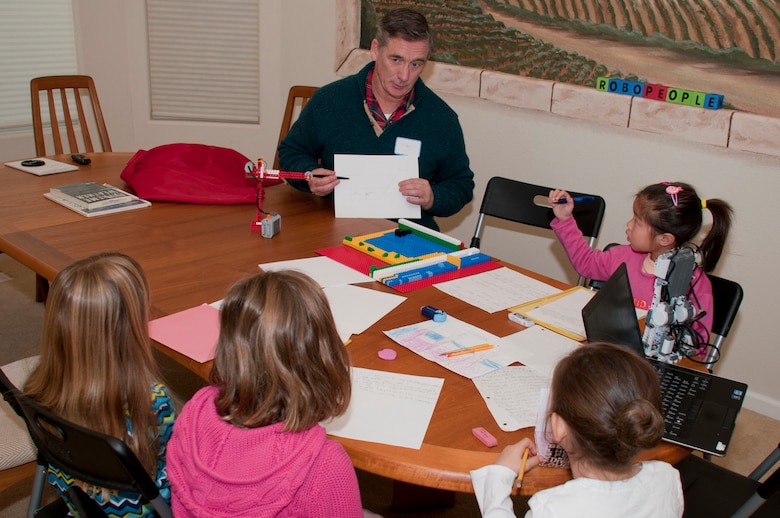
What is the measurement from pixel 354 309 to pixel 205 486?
0.69m

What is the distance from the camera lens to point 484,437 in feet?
4.32

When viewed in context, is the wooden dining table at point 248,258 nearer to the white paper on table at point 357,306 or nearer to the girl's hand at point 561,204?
the white paper on table at point 357,306

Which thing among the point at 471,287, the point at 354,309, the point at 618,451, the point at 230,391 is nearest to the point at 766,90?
the point at 471,287

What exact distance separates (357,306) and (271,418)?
0.65m

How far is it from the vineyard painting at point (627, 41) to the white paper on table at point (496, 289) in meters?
1.26

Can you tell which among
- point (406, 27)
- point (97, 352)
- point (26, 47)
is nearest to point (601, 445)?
point (97, 352)

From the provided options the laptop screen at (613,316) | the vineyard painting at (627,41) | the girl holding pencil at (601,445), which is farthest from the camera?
the vineyard painting at (627,41)

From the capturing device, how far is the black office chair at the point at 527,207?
2.52 metres

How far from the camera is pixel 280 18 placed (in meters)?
4.19

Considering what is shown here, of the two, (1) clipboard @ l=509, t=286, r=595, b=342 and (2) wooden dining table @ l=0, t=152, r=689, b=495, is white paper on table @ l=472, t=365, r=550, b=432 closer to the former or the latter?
(2) wooden dining table @ l=0, t=152, r=689, b=495

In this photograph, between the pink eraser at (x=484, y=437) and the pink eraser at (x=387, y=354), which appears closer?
the pink eraser at (x=484, y=437)

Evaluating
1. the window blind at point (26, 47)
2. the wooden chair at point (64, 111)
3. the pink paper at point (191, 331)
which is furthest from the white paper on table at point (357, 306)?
the window blind at point (26, 47)

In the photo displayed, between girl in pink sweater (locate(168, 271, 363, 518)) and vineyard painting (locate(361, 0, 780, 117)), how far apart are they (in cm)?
214

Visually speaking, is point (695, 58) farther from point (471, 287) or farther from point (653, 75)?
point (471, 287)
